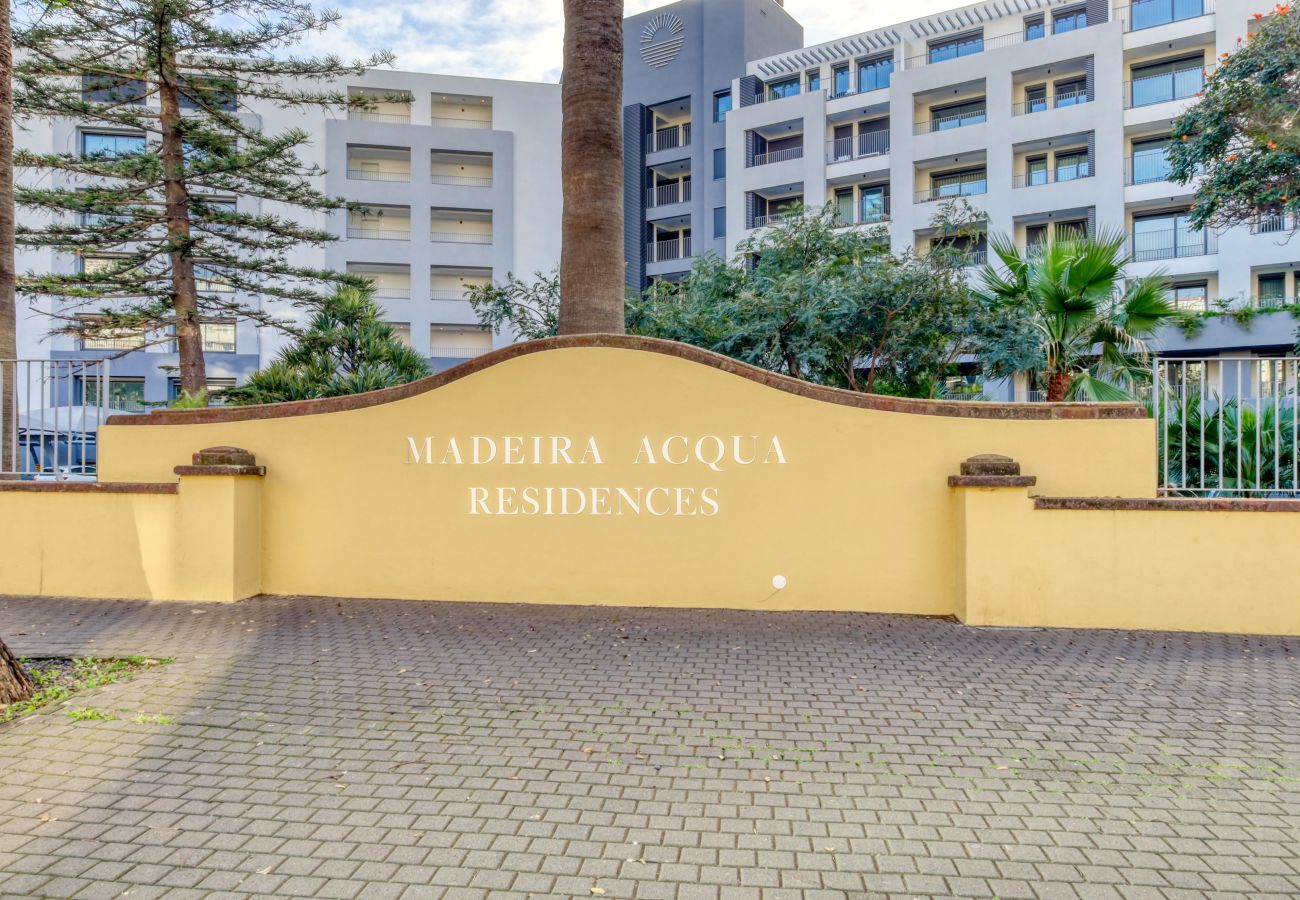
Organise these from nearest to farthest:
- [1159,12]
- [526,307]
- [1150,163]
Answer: [526,307]
[1150,163]
[1159,12]

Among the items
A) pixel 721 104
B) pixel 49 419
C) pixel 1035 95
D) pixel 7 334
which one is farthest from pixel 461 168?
pixel 49 419

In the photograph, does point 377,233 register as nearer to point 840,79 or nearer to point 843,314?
point 840,79

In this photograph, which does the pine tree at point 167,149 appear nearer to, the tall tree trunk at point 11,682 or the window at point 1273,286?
the tall tree trunk at point 11,682

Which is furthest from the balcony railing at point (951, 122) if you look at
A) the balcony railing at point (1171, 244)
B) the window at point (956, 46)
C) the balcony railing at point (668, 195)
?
the balcony railing at point (668, 195)

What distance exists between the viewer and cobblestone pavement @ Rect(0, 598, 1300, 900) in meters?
3.10

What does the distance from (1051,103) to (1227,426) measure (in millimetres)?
30169

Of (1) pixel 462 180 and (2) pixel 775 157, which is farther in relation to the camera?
(1) pixel 462 180

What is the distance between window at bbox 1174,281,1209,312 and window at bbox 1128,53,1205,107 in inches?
275

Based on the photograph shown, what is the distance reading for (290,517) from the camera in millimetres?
8195

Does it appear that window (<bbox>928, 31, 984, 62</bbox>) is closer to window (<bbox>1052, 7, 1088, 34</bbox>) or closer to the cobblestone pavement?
window (<bbox>1052, 7, 1088, 34</bbox>)

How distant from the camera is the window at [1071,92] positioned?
3216 cm

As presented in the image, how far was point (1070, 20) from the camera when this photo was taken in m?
35.0

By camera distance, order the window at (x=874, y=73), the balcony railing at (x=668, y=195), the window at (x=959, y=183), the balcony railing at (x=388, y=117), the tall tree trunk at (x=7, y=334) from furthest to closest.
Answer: the balcony railing at (x=668, y=195) < the balcony railing at (x=388, y=117) < the window at (x=874, y=73) < the window at (x=959, y=183) < the tall tree trunk at (x=7, y=334)

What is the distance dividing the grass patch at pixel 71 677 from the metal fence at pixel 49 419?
3.43 metres
